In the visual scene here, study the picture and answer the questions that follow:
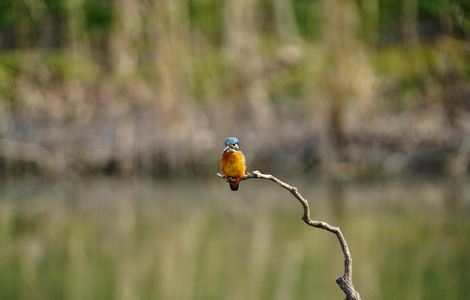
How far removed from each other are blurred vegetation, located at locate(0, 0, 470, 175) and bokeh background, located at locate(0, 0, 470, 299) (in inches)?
1.2

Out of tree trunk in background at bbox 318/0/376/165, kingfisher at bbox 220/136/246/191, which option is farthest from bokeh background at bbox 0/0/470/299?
A: kingfisher at bbox 220/136/246/191

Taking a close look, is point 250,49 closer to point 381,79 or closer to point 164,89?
point 164,89

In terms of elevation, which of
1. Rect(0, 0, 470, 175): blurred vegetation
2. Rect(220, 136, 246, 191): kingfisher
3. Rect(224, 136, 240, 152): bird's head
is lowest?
Rect(220, 136, 246, 191): kingfisher

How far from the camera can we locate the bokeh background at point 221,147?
7.88m

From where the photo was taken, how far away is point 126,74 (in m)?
13.3

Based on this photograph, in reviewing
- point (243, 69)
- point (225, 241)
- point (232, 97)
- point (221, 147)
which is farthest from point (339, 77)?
point (225, 241)

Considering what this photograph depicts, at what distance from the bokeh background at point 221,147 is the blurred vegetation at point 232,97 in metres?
0.03

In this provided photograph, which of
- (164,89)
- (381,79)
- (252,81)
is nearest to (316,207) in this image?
(164,89)

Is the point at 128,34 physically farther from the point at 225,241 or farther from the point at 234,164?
the point at 234,164

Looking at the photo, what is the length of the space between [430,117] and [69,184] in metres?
4.44

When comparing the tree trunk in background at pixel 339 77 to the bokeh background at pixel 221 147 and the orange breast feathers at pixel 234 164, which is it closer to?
the bokeh background at pixel 221 147

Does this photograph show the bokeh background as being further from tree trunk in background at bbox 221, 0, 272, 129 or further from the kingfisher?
the kingfisher

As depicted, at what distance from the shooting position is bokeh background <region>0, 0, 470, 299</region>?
7.88 metres

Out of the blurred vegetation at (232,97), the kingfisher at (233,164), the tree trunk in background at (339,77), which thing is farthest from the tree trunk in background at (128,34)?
the kingfisher at (233,164)
